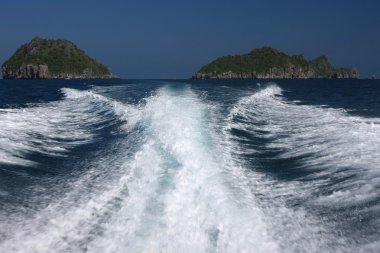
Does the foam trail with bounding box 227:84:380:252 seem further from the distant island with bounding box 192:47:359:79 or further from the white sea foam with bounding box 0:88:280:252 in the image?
the distant island with bounding box 192:47:359:79

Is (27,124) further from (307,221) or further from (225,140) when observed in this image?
(307,221)

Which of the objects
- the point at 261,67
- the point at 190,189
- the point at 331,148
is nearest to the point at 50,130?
the point at 190,189

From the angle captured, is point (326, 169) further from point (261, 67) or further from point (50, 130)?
point (261, 67)

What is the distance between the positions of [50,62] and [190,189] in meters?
168

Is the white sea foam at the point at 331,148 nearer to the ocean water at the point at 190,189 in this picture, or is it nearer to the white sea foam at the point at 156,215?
the ocean water at the point at 190,189

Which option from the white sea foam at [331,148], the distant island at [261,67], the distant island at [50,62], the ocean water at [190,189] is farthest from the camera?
the distant island at [261,67]

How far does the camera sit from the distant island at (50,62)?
150 metres

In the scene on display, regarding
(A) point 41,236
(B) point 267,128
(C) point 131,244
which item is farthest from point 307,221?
(B) point 267,128

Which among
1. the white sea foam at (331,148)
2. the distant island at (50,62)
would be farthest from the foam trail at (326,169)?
the distant island at (50,62)

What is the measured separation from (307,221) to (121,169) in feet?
12.9

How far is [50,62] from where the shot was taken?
538 feet

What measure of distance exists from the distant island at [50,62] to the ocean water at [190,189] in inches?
5753

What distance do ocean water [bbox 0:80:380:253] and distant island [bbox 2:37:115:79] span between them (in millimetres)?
146121

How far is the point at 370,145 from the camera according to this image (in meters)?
9.55
